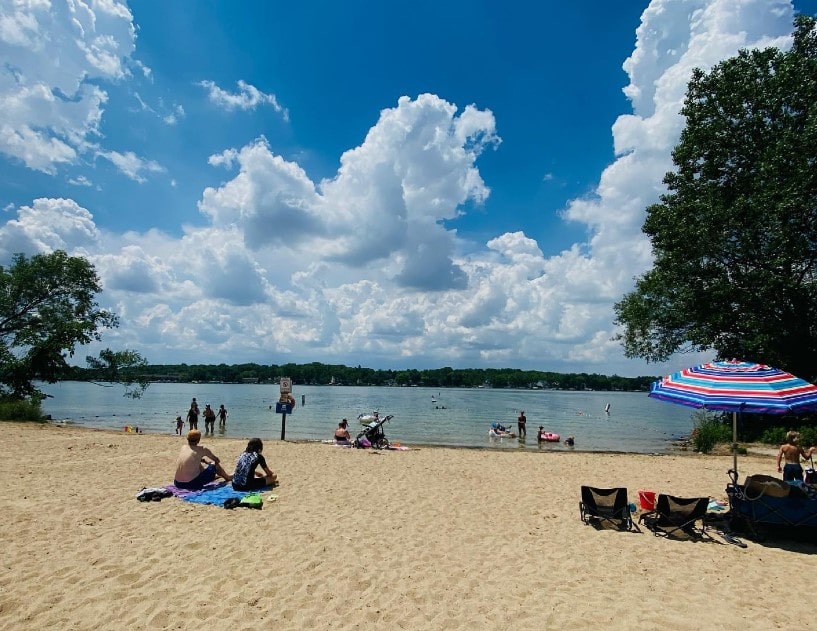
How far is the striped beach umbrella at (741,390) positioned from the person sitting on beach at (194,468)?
327 inches

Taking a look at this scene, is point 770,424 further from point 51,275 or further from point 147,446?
point 51,275

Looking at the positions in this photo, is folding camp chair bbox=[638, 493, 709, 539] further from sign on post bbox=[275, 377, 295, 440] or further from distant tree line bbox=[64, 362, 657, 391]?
distant tree line bbox=[64, 362, 657, 391]

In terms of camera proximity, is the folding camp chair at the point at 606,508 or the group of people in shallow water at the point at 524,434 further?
the group of people in shallow water at the point at 524,434

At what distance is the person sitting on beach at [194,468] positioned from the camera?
8.86m

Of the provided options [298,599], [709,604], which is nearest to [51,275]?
[298,599]

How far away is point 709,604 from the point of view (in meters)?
4.97

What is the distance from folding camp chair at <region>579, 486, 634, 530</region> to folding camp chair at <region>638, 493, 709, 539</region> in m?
0.29

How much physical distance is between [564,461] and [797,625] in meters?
10.8

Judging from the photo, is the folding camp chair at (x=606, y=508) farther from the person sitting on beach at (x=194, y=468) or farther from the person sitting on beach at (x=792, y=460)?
the person sitting on beach at (x=194, y=468)

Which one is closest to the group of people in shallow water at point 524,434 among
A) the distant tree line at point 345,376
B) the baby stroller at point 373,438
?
the baby stroller at point 373,438

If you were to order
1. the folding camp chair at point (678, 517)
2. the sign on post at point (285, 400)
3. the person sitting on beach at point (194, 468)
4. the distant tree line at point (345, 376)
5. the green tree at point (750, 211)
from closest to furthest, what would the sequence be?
the folding camp chair at point (678, 517) < the person sitting on beach at point (194, 468) < the sign on post at point (285, 400) < the green tree at point (750, 211) < the distant tree line at point (345, 376)

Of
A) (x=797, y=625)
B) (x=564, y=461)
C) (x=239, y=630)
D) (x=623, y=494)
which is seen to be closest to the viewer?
(x=239, y=630)

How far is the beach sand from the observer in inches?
178

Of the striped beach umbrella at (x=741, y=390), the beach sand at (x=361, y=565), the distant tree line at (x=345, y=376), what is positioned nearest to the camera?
the beach sand at (x=361, y=565)
